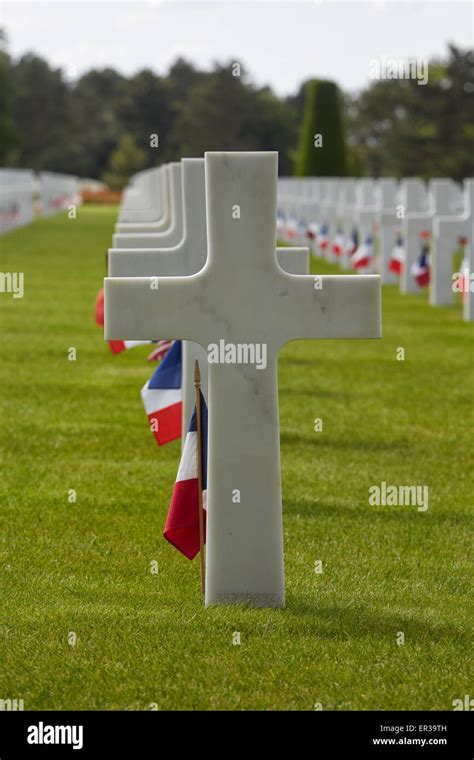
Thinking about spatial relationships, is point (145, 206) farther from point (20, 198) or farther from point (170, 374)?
point (20, 198)

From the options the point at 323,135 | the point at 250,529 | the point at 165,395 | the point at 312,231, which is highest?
the point at 323,135

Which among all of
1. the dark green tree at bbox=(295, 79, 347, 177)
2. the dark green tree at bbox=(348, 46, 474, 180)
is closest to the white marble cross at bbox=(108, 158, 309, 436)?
the dark green tree at bbox=(295, 79, 347, 177)

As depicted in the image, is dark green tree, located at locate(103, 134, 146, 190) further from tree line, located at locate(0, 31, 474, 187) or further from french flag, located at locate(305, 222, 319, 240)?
french flag, located at locate(305, 222, 319, 240)

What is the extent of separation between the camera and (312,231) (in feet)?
97.0

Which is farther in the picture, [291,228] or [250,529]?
[291,228]

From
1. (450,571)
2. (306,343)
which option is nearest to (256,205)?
(450,571)

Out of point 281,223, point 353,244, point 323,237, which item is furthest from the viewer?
point 281,223

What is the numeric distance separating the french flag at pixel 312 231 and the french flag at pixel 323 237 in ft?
0.70

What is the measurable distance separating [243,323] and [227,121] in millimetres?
94876

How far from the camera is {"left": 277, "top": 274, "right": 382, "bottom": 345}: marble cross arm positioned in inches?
219

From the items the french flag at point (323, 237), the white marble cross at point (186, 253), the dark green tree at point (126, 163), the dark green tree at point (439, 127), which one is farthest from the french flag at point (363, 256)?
the dark green tree at point (126, 163)

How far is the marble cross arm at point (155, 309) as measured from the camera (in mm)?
5570

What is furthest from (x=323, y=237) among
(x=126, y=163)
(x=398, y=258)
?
(x=126, y=163)

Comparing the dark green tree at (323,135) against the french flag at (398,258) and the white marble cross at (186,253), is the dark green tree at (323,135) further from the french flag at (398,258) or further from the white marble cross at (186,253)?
the white marble cross at (186,253)
